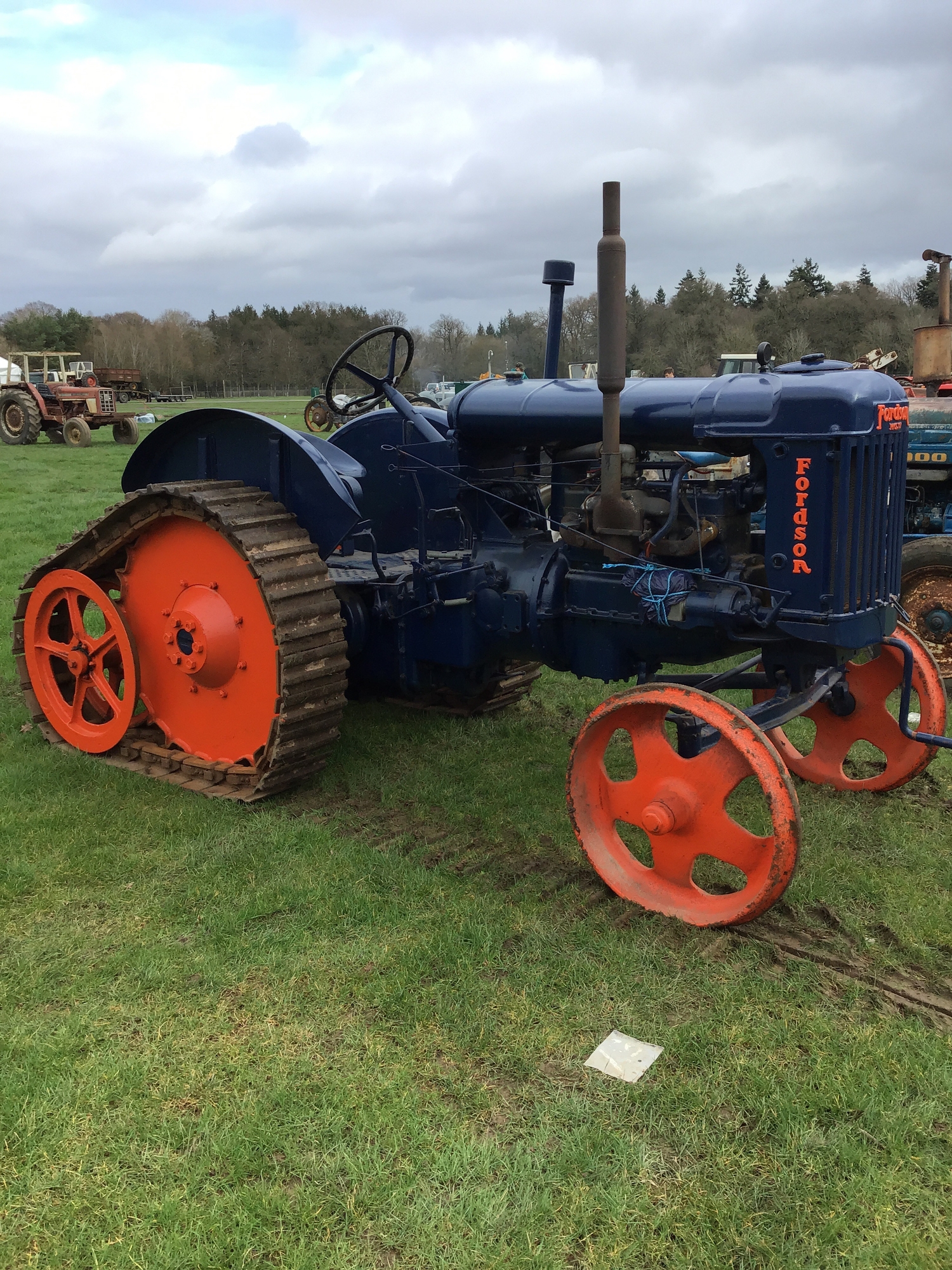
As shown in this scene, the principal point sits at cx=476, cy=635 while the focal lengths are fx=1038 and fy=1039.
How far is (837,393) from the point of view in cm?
319

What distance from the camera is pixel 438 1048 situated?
2.73 meters

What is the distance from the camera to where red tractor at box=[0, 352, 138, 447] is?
21156 mm

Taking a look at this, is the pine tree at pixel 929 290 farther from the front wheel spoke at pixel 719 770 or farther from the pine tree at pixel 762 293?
the front wheel spoke at pixel 719 770

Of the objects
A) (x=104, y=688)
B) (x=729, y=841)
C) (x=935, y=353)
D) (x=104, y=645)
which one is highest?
Answer: (x=935, y=353)

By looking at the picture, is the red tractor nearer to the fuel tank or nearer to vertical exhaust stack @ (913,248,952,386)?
vertical exhaust stack @ (913,248,952,386)

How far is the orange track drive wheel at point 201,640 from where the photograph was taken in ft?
13.8

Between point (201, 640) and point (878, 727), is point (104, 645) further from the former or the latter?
point (878, 727)

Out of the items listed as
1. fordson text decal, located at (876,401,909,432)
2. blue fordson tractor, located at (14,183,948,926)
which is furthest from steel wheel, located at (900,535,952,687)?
fordson text decal, located at (876,401,909,432)

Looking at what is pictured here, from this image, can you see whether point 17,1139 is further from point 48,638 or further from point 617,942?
point 48,638

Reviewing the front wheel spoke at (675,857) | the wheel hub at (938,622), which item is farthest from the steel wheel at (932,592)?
the front wheel spoke at (675,857)

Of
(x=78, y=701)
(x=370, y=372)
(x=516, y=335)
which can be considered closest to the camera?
(x=370, y=372)

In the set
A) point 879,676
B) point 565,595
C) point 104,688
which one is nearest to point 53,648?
point 104,688

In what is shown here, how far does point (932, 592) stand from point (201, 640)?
4094 mm

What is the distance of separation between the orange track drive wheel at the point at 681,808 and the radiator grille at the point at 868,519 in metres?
0.59
